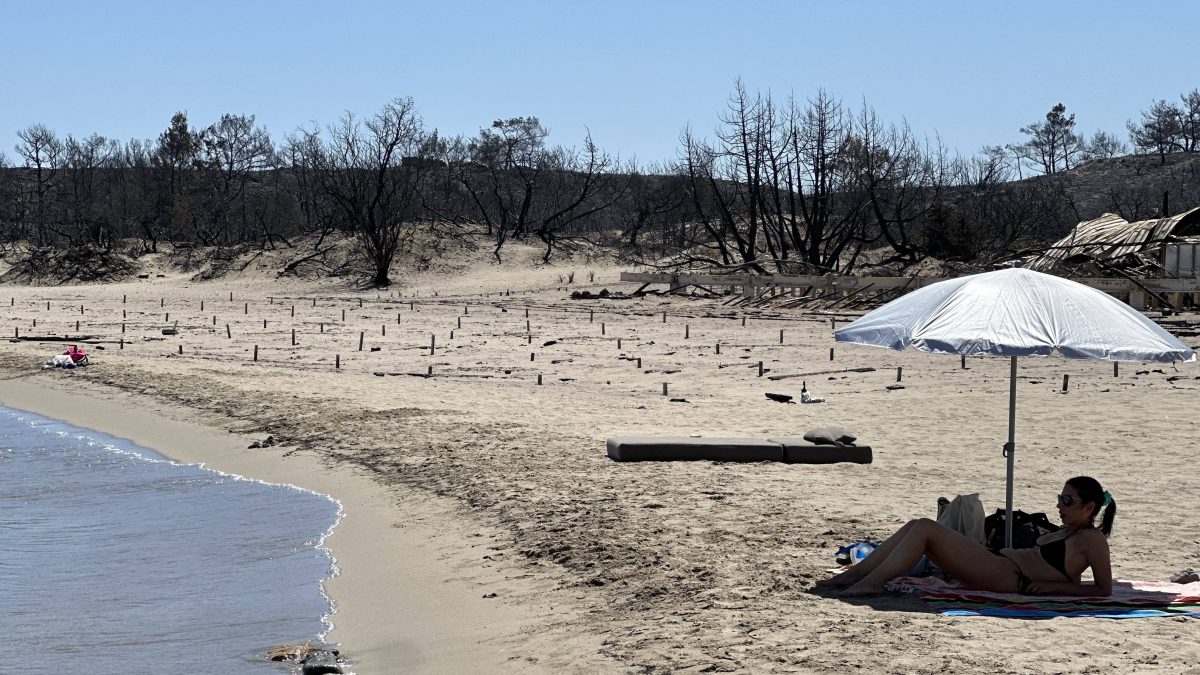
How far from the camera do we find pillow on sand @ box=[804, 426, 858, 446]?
35.0 ft

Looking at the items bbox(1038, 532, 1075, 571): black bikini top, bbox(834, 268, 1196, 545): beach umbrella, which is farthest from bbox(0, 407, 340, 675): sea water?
bbox(1038, 532, 1075, 571): black bikini top

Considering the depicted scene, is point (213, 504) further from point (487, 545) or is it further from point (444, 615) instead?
point (444, 615)

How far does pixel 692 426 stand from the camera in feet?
42.6

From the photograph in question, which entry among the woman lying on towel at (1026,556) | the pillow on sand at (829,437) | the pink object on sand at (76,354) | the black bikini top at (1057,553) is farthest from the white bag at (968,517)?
the pink object on sand at (76,354)

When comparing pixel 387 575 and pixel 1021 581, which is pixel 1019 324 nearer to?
pixel 1021 581

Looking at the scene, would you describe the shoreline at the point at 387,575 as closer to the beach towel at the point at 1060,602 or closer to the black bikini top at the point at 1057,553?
the beach towel at the point at 1060,602

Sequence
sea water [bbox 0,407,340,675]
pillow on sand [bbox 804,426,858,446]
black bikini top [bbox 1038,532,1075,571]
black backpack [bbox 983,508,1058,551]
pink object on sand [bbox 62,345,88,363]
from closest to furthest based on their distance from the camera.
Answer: black bikini top [bbox 1038,532,1075,571]
black backpack [bbox 983,508,1058,551]
sea water [bbox 0,407,340,675]
pillow on sand [bbox 804,426,858,446]
pink object on sand [bbox 62,345,88,363]

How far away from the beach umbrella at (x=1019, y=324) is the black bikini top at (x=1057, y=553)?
0.91 feet

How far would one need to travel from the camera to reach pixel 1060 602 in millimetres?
6266

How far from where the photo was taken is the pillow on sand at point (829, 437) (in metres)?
10.7

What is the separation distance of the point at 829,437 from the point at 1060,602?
4431mm

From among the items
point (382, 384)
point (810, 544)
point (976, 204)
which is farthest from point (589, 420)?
point (976, 204)

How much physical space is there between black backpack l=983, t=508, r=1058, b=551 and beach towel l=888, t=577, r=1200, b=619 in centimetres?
44

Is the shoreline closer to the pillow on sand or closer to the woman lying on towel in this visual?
the woman lying on towel
